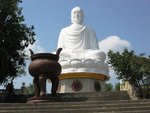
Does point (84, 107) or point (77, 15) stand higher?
point (77, 15)

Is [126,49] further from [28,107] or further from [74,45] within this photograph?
[28,107]

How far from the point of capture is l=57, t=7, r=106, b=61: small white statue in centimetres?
2438

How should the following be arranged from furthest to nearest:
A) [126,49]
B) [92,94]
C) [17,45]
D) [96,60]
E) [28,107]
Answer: [126,49]
[96,60]
[17,45]
[92,94]
[28,107]

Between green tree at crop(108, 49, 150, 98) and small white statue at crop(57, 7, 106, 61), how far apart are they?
3932 mm

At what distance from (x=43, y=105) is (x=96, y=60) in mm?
12810

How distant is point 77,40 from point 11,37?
661 cm

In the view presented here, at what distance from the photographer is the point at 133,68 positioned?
28.6 meters

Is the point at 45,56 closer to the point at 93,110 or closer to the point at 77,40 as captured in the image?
the point at 93,110

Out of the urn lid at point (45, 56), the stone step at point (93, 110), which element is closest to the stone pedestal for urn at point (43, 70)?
the urn lid at point (45, 56)

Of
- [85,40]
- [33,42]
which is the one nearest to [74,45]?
[85,40]

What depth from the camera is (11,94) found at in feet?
58.8

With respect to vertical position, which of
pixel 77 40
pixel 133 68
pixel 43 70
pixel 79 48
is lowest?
pixel 43 70

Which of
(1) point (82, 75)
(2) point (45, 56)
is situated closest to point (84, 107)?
(2) point (45, 56)

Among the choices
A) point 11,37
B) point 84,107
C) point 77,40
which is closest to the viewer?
point 84,107
